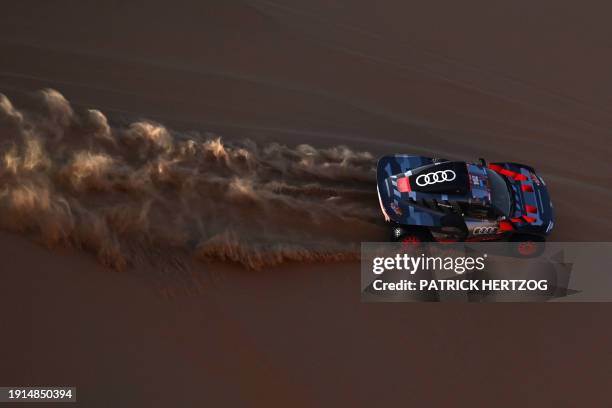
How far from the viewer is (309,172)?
507 inches

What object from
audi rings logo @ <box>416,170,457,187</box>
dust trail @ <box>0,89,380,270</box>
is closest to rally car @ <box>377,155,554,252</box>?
audi rings logo @ <box>416,170,457,187</box>

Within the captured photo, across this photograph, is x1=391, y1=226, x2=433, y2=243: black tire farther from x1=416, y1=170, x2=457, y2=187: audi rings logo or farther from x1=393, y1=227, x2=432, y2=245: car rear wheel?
x1=416, y1=170, x2=457, y2=187: audi rings logo

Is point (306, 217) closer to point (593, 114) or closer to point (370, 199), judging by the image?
point (370, 199)

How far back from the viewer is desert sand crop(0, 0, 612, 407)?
37.7 ft

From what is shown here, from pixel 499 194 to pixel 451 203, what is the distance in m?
0.94

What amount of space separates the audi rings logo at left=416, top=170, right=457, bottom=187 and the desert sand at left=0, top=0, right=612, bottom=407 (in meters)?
1.08

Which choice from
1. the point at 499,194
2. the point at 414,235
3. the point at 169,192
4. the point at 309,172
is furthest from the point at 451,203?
the point at 169,192

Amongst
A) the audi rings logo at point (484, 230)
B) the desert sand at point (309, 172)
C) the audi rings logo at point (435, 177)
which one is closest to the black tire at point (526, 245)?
the audi rings logo at point (484, 230)

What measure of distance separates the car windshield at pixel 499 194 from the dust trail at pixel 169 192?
182cm

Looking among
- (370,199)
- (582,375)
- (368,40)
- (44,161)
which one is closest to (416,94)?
(368,40)

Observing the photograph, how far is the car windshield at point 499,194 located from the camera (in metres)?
12.4

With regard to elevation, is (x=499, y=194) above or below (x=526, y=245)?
above

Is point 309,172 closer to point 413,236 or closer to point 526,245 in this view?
point 413,236

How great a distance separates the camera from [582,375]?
1303 cm
